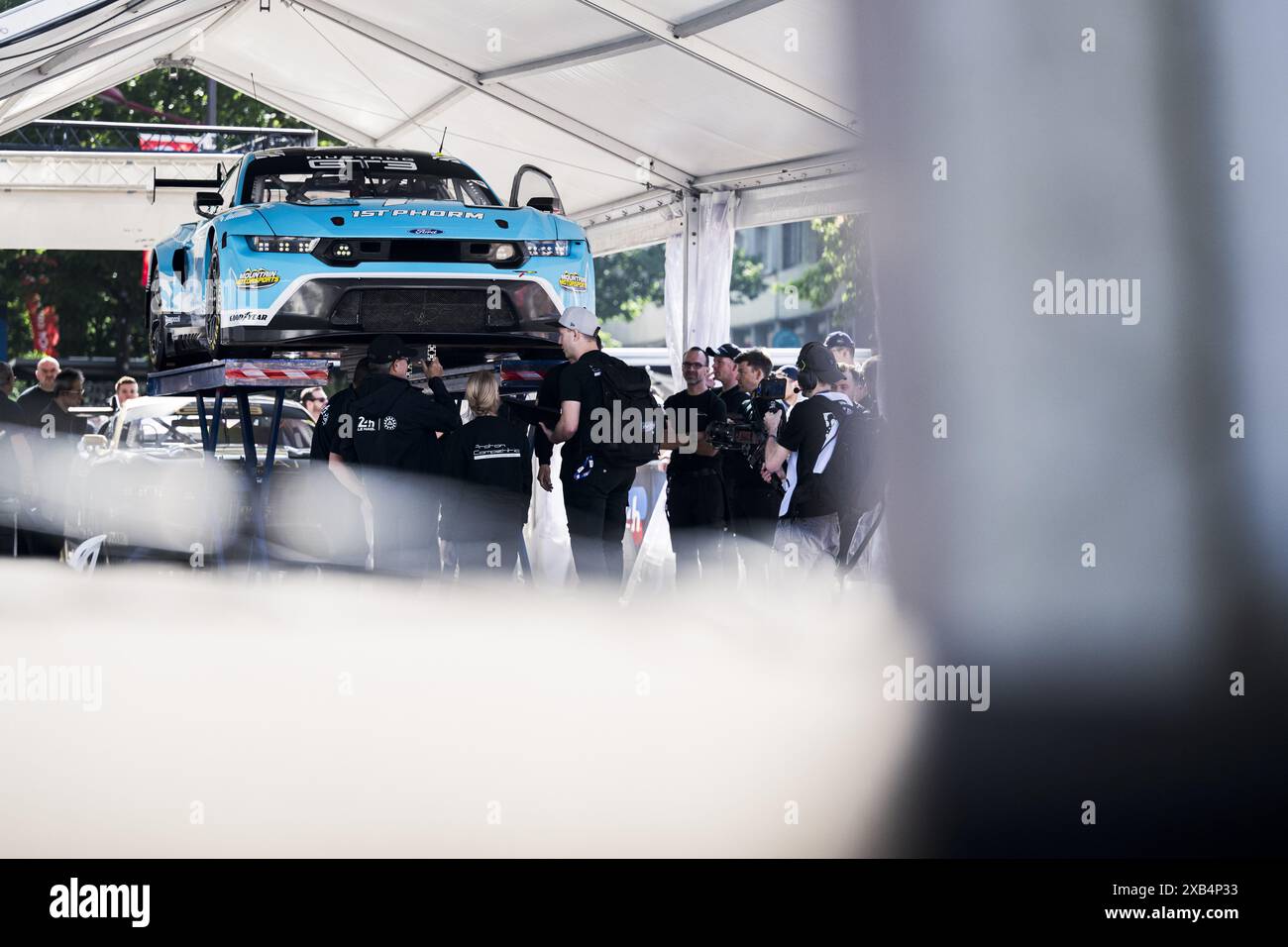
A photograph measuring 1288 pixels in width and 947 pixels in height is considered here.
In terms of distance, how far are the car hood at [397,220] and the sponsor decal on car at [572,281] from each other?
244mm

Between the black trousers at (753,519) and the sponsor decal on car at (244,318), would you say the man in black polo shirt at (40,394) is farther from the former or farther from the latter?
the black trousers at (753,519)

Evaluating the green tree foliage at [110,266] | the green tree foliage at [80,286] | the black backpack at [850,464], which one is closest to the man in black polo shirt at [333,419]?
the black backpack at [850,464]

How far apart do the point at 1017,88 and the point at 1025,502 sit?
95 centimetres

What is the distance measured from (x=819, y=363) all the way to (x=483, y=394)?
1802 mm

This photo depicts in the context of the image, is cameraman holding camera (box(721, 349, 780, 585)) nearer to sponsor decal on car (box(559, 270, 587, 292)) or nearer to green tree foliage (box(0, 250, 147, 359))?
sponsor decal on car (box(559, 270, 587, 292))

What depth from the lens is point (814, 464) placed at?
7.62 meters

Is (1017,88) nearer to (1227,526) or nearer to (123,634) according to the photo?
(1227,526)

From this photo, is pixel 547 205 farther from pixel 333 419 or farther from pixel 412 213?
Answer: pixel 333 419

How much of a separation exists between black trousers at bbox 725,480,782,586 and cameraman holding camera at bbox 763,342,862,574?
1.08 m

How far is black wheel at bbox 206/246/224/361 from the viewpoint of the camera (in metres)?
7.86

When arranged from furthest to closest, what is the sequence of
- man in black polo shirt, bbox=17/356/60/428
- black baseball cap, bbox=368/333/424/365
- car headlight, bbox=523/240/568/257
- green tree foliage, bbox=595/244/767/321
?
green tree foliage, bbox=595/244/767/321 < man in black polo shirt, bbox=17/356/60/428 < car headlight, bbox=523/240/568/257 < black baseball cap, bbox=368/333/424/365

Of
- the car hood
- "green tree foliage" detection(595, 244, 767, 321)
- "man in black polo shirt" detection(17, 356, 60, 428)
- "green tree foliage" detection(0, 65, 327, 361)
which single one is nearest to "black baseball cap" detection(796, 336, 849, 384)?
the car hood

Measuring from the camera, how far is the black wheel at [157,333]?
969 centimetres

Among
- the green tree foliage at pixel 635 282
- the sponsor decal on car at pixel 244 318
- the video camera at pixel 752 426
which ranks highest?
the green tree foliage at pixel 635 282
